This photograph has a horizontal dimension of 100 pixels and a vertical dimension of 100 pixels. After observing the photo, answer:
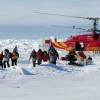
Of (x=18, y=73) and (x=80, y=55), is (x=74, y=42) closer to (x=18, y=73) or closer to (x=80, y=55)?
(x=80, y=55)

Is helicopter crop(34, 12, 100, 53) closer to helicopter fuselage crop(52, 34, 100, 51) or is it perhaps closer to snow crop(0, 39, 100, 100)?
helicopter fuselage crop(52, 34, 100, 51)

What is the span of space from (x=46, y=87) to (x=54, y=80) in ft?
8.68

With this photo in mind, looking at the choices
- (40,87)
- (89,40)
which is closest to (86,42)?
(89,40)

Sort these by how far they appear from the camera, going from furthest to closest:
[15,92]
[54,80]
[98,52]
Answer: [98,52], [54,80], [15,92]

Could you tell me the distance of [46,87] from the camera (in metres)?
15.1

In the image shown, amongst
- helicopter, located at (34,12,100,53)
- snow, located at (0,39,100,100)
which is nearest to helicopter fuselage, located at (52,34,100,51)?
helicopter, located at (34,12,100,53)

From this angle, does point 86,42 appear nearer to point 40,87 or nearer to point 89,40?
point 89,40

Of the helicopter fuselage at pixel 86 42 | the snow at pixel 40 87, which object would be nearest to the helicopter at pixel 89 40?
the helicopter fuselage at pixel 86 42

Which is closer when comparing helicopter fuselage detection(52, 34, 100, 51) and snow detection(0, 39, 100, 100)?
snow detection(0, 39, 100, 100)

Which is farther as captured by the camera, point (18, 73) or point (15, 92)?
point (18, 73)

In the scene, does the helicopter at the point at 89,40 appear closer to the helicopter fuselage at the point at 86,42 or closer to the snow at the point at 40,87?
the helicopter fuselage at the point at 86,42

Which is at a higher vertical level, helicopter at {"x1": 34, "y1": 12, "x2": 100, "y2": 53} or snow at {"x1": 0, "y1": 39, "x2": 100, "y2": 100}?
helicopter at {"x1": 34, "y1": 12, "x2": 100, "y2": 53}

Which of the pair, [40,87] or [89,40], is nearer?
[40,87]

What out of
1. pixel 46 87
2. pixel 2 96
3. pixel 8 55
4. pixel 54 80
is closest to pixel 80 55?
pixel 8 55
